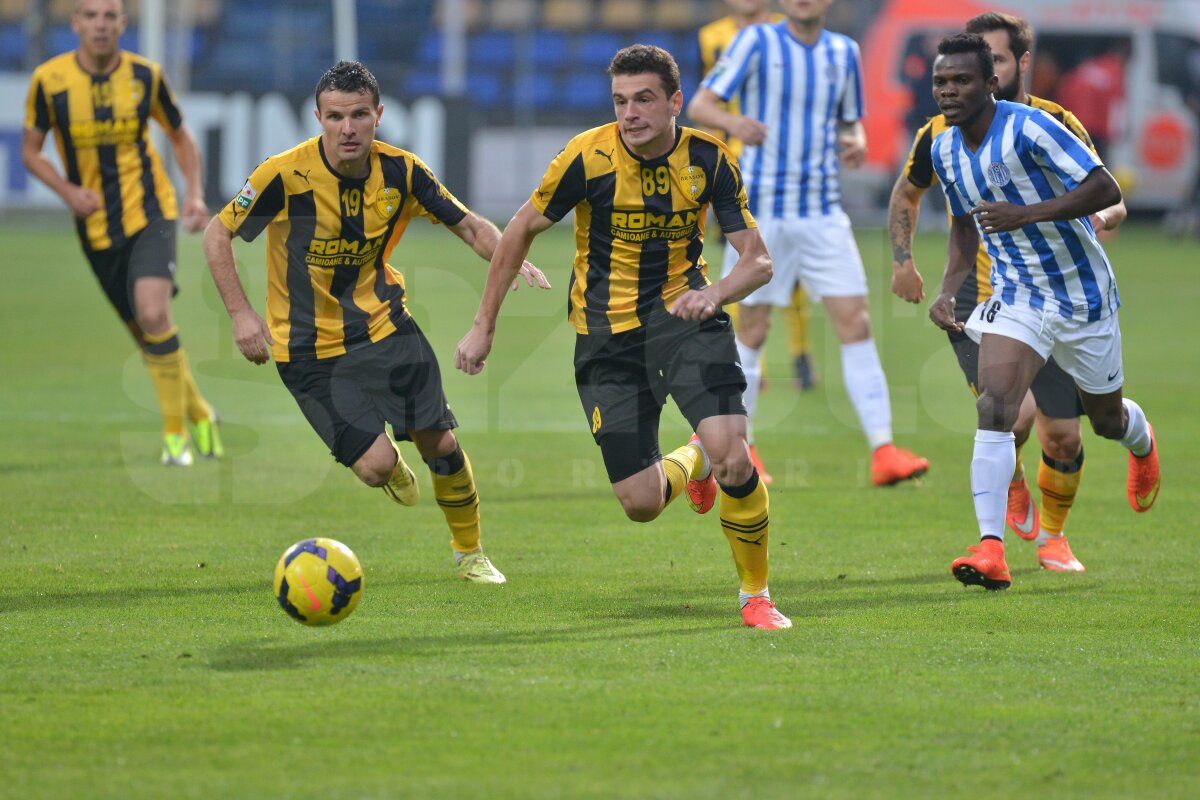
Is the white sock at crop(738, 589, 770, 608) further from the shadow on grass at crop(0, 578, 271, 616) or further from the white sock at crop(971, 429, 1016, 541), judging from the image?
the shadow on grass at crop(0, 578, 271, 616)

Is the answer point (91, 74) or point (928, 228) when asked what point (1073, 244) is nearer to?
point (91, 74)

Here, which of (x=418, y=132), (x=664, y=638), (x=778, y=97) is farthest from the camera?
(x=418, y=132)

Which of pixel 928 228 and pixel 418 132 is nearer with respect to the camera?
pixel 418 132

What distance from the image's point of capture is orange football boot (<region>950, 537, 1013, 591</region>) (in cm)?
602

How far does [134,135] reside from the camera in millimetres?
9266

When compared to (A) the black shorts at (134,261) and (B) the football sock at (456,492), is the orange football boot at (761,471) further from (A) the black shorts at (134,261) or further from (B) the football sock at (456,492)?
(A) the black shorts at (134,261)

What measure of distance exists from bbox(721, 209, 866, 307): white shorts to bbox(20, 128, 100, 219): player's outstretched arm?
11.4 feet

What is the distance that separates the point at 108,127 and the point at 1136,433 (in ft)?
18.7

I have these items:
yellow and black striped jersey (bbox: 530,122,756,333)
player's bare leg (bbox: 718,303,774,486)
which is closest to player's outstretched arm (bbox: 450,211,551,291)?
yellow and black striped jersey (bbox: 530,122,756,333)

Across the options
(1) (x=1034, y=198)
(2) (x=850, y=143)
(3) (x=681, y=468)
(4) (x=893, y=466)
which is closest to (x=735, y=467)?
(3) (x=681, y=468)

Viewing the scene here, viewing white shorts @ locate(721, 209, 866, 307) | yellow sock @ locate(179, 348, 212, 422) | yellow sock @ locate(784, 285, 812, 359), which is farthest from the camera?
yellow sock @ locate(784, 285, 812, 359)

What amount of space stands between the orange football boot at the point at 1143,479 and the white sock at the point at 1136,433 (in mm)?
41

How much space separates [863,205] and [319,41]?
9.03 meters

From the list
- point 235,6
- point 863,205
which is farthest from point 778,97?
point 235,6
